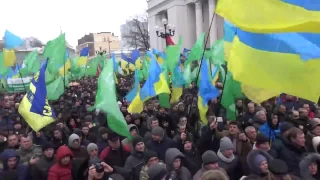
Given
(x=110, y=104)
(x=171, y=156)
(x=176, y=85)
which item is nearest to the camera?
(x=171, y=156)

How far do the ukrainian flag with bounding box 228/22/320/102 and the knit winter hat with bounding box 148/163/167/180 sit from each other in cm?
122

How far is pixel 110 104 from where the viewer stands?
242 inches

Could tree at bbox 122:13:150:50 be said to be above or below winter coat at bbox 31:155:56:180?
above

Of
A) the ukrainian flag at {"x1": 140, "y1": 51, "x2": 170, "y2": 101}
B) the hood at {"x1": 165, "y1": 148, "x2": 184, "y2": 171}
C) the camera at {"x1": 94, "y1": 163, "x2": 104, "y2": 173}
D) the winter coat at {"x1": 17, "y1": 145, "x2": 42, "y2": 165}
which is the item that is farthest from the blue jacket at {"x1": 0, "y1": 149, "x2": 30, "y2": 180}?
the ukrainian flag at {"x1": 140, "y1": 51, "x2": 170, "y2": 101}

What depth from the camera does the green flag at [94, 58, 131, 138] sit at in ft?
19.5

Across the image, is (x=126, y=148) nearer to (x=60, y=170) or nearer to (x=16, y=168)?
(x=60, y=170)

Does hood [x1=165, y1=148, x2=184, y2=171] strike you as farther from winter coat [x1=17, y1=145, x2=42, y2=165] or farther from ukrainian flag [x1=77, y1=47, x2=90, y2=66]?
ukrainian flag [x1=77, y1=47, x2=90, y2=66]

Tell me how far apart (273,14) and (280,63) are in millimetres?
686

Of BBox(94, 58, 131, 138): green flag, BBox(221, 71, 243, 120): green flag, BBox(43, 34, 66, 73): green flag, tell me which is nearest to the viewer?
BBox(94, 58, 131, 138): green flag

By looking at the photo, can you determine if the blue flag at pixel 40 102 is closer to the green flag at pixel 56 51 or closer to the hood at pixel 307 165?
the hood at pixel 307 165

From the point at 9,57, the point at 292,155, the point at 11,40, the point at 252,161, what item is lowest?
the point at 292,155

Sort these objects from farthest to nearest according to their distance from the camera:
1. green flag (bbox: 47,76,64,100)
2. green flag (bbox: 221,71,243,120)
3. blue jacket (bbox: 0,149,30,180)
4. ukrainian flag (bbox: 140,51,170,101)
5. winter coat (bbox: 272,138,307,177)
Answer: green flag (bbox: 47,76,64,100), ukrainian flag (bbox: 140,51,170,101), green flag (bbox: 221,71,243,120), blue jacket (bbox: 0,149,30,180), winter coat (bbox: 272,138,307,177)

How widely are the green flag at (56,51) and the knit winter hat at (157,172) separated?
310 inches

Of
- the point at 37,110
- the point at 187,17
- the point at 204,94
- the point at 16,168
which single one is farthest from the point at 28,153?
the point at 187,17
